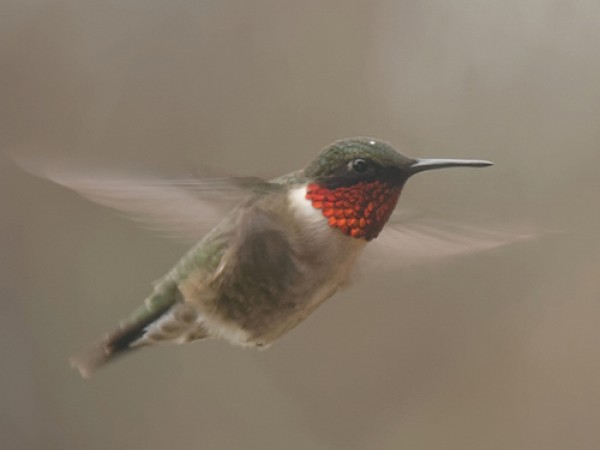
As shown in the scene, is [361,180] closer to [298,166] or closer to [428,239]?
[428,239]

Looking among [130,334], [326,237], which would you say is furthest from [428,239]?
[130,334]

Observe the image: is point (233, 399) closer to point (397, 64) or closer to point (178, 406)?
point (178, 406)

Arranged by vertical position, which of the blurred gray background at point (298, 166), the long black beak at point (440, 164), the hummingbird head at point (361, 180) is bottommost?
the blurred gray background at point (298, 166)

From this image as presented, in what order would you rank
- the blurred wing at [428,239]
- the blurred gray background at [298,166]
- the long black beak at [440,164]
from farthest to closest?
the blurred gray background at [298,166], the blurred wing at [428,239], the long black beak at [440,164]

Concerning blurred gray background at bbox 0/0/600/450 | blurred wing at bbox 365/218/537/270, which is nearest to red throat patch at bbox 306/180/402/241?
blurred wing at bbox 365/218/537/270

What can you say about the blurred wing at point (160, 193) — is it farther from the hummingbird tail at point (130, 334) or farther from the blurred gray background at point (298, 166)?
the blurred gray background at point (298, 166)

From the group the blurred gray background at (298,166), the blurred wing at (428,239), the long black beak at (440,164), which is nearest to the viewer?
the long black beak at (440,164)

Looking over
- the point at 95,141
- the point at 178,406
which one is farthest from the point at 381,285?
the point at 95,141

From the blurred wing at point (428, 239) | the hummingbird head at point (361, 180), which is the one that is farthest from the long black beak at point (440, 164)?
the blurred wing at point (428, 239)
